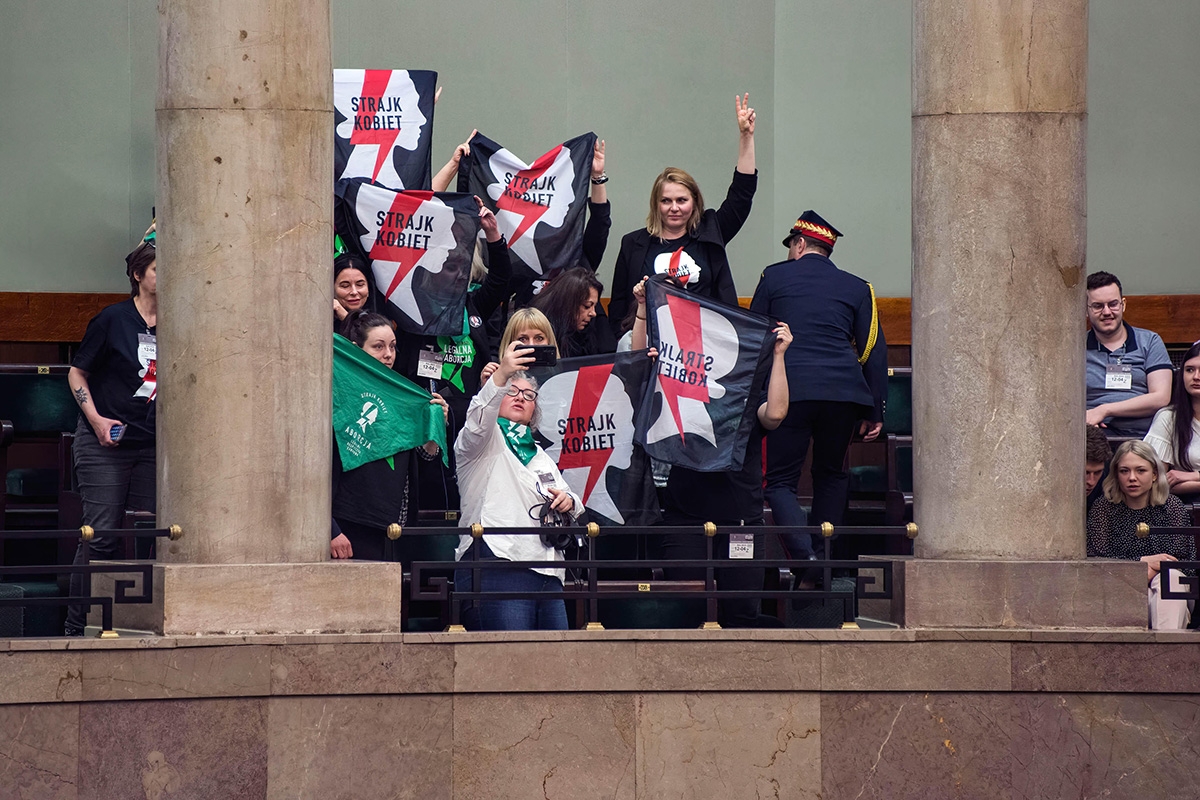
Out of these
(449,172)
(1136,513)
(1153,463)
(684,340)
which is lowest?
(1136,513)

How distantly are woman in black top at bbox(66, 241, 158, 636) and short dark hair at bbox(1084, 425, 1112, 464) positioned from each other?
4.80 meters

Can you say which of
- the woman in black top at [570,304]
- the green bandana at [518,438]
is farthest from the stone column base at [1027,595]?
the woman in black top at [570,304]

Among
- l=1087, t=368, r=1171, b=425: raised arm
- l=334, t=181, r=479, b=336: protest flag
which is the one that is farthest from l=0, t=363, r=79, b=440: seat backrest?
l=1087, t=368, r=1171, b=425: raised arm

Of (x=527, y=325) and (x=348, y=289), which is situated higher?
(x=348, y=289)

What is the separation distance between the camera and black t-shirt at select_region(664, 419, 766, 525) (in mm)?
9180

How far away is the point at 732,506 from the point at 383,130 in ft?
12.4

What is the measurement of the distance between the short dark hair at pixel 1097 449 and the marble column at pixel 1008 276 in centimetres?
59

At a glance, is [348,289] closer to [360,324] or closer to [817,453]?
[360,324]

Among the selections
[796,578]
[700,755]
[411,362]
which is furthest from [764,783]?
[411,362]

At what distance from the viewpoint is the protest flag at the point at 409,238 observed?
1029 centimetres

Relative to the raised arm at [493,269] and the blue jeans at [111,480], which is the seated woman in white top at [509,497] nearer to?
the raised arm at [493,269]

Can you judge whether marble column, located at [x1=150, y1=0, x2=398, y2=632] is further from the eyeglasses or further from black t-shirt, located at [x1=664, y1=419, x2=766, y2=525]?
black t-shirt, located at [x1=664, y1=419, x2=766, y2=525]

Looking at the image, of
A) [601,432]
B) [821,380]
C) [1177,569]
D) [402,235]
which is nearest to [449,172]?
[402,235]

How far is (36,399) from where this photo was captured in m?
10.9
